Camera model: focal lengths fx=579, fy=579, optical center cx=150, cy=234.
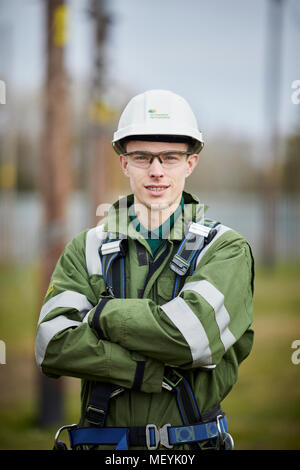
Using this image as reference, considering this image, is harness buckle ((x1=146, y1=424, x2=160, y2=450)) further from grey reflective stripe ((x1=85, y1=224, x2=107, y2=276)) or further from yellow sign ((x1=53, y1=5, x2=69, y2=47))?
yellow sign ((x1=53, y1=5, x2=69, y2=47))

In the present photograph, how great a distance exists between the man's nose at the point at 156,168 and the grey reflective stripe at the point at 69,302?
61cm

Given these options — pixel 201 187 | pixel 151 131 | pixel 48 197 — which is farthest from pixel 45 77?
pixel 201 187

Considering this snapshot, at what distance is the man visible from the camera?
90.4 inches

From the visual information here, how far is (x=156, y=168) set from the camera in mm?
2494

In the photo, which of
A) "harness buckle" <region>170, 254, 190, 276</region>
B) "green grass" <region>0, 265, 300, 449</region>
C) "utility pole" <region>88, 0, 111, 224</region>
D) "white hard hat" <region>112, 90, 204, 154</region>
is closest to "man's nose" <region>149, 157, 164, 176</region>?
"white hard hat" <region>112, 90, 204, 154</region>

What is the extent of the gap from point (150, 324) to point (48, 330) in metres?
0.45

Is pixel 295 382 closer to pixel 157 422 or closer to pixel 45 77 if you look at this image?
pixel 45 77

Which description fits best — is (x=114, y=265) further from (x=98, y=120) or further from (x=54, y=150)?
(x=98, y=120)

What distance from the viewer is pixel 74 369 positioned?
7.67 feet

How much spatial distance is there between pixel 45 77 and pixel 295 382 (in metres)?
6.11

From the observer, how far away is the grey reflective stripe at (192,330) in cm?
227

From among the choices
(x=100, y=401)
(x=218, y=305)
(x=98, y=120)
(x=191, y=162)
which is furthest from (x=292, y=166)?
(x=100, y=401)

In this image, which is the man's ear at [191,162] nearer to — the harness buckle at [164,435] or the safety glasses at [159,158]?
the safety glasses at [159,158]

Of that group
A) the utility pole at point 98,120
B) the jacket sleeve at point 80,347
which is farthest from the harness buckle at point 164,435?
the utility pole at point 98,120
